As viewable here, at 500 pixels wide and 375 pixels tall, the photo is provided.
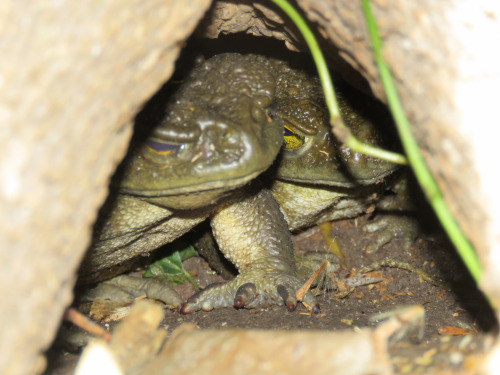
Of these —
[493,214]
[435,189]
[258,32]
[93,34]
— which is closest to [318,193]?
[258,32]

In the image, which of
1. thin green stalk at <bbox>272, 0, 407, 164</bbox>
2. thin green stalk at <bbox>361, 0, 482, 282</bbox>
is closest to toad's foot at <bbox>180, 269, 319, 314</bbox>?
thin green stalk at <bbox>272, 0, 407, 164</bbox>

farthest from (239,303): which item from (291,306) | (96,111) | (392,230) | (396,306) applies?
(96,111)

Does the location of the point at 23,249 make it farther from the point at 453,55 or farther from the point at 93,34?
the point at 453,55

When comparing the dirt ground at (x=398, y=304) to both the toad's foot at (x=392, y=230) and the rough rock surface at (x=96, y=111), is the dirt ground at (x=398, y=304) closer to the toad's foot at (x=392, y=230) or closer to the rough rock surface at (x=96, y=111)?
the toad's foot at (x=392, y=230)

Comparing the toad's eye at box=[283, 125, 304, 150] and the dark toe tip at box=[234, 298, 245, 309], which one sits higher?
the toad's eye at box=[283, 125, 304, 150]

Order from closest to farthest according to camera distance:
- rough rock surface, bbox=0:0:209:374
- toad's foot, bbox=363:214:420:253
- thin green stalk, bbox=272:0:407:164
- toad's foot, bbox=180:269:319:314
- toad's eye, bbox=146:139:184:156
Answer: rough rock surface, bbox=0:0:209:374, thin green stalk, bbox=272:0:407:164, toad's eye, bbox=146:139:184:156, toad's foot, bbox=180:269:319:314, toad's foot, bbox=363:214:420:253

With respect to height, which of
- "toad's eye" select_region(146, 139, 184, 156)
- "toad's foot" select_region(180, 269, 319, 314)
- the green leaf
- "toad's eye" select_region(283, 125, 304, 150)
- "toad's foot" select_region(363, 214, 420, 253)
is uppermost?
"toad's eye" select_region(146, 139, 184, 156)

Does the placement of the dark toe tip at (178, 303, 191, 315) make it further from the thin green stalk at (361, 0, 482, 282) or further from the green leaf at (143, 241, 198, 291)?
the thin green stalk at (361, 0, 482, 282)

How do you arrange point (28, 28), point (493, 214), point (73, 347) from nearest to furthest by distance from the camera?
point (28, 28)
point (493, 214)
point (73, 347)
